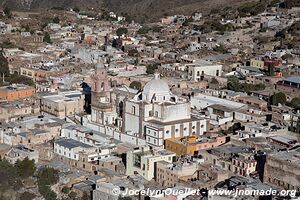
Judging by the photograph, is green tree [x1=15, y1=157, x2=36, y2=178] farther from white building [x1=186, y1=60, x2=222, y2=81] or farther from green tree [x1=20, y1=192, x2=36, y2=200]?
white building [x1=186, y1=60, x2=222, y2=81]

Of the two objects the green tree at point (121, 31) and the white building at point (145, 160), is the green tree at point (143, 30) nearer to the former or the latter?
the green tree at point (121, 31)

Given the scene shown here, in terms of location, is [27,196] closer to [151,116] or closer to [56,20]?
[151,116]

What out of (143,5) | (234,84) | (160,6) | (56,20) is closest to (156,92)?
(234,84)

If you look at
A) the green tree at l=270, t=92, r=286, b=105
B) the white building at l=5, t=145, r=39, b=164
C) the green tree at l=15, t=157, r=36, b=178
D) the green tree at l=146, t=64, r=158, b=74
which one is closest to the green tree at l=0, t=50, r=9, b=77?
the green tree at l=146, t=64, r=158, b=74

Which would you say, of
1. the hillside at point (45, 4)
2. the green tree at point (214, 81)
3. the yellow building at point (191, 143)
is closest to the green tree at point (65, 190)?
the yellow building at point (191, 143)

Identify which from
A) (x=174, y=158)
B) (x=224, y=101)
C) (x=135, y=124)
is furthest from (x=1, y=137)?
(x=224, y=101)

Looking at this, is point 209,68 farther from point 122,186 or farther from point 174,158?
point 122,186
